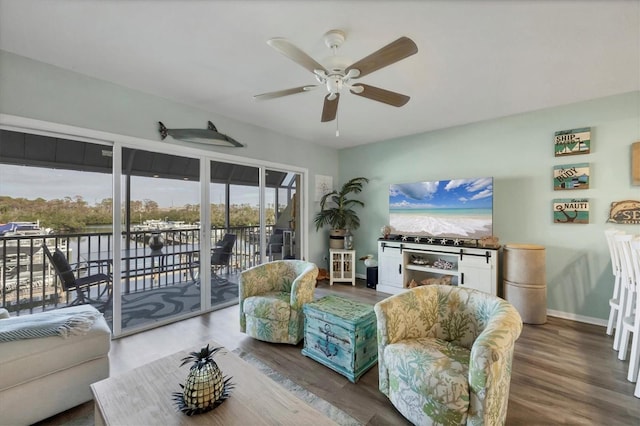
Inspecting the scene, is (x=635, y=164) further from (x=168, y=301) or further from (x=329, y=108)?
(x=168, y=301)

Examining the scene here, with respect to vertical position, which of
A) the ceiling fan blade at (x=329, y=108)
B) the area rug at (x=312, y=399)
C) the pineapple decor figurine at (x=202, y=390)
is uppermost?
the ceiling fan blade at (x=329, y=108)

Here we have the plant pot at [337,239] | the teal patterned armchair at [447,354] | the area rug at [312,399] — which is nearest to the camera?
the teal patterned armchair at [447,354]

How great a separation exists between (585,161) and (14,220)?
598cm

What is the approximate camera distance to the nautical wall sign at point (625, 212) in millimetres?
2818

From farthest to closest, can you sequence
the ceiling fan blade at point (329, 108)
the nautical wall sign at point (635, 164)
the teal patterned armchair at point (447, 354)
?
the nautical wall sign at point (635, 164) < the ceiling fan blade at point (329, 108) < the teal patterned armchair at point (447, 354)

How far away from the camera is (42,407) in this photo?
5.20 feet

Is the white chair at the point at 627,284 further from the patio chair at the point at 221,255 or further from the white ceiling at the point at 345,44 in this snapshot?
the patio chair at the point at 221,255

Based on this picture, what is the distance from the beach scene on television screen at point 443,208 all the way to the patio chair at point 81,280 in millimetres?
3905

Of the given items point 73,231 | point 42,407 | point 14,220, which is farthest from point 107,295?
point 42,407

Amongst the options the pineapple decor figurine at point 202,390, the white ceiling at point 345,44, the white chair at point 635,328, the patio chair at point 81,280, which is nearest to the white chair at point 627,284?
the white chair at point 635,328

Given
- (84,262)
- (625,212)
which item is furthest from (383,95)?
(84,262)

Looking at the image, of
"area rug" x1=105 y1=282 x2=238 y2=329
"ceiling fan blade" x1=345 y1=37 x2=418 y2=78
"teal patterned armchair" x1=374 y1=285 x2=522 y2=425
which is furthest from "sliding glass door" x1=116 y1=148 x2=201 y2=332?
"teal patterned armchair" x1=374 y1=285 x2=522 y2=425

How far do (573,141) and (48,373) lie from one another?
5.34 metres

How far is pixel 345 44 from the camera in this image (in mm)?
2025
